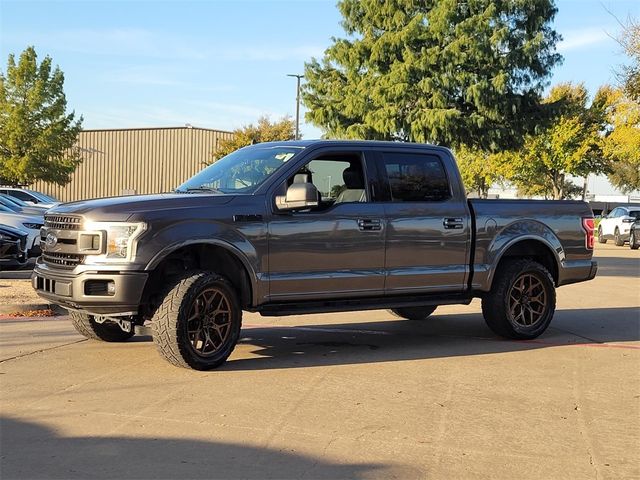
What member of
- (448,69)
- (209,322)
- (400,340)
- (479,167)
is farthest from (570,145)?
(209,322)

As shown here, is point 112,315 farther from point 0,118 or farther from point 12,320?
point 0,118

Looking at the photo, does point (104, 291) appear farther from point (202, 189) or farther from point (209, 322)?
point (202, 189)

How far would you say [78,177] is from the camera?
196 feet

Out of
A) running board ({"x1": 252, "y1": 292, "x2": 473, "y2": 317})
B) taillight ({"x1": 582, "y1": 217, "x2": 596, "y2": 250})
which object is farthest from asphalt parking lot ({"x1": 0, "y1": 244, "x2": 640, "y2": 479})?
taillight ({"x1": 582, "y1": 217, "x2": 596, "y2": 250})

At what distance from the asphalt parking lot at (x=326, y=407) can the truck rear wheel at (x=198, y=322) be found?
7.9 inches

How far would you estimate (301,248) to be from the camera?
22.9 ft

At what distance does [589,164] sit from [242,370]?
156 feet

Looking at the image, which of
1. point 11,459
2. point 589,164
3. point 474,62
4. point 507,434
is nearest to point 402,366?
point 507,434

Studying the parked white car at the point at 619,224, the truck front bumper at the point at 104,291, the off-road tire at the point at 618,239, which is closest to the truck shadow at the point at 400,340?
the truck front bumper at the point at 104,291

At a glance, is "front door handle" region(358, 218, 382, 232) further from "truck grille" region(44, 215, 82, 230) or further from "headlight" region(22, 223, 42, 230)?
"headlight" region(22, 223, 42, 230)

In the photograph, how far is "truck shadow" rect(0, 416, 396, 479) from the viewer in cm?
412

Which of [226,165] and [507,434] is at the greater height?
[226,165]

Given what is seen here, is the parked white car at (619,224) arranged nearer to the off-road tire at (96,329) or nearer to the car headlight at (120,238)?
the off-road tire at (96,329)

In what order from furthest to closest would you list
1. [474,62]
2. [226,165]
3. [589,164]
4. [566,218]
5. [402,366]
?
[589,164], [474,62], [566,218], [226,165], [402,366]
